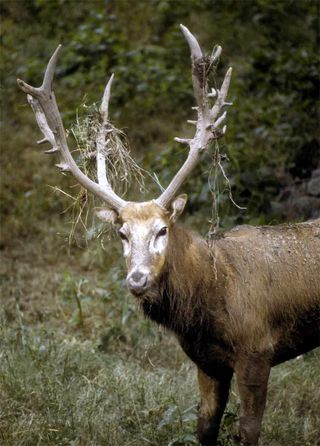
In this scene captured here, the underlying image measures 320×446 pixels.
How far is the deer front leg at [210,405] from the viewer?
598cm

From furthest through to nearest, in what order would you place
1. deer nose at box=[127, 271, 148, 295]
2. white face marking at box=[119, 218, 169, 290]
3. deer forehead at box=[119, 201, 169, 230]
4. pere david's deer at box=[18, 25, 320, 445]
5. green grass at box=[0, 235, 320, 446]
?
green grass at box=[0, 235, 320, 446]
pere david's deer at box=[18, 25, 320, 445]
deer forehead at box=[119, 201, 169, 230]
white face marking at box=[119, 218, 169, 290]
deer nose at box=[127, 271, 148, 295]

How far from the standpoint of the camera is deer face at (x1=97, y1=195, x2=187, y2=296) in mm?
5152

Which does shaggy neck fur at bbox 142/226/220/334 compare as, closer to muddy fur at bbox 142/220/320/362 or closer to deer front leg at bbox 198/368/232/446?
muddy fur at bbox 142/220/320/362

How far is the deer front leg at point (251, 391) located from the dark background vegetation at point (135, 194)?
44 centimetres

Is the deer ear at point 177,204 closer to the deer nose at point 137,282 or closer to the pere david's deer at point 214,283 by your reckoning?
the pere david's deer at point 214,283

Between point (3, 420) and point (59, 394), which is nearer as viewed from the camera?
point (3, 420)

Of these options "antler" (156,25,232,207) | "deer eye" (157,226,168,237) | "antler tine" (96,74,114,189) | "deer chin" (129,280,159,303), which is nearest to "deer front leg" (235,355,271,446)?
"deer chin" (129,280,159,303)

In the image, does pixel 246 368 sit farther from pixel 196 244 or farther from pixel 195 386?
pixel 195 386

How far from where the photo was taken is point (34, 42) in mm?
12859

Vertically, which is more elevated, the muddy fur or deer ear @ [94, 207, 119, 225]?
deer ear @ [94, 207, 119, 225]

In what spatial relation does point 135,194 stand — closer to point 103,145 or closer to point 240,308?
point 103,145

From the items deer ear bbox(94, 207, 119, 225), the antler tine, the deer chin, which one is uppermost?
the antler tine

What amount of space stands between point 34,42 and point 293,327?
26.9 ft

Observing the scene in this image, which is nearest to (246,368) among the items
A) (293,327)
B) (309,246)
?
(293,327)
